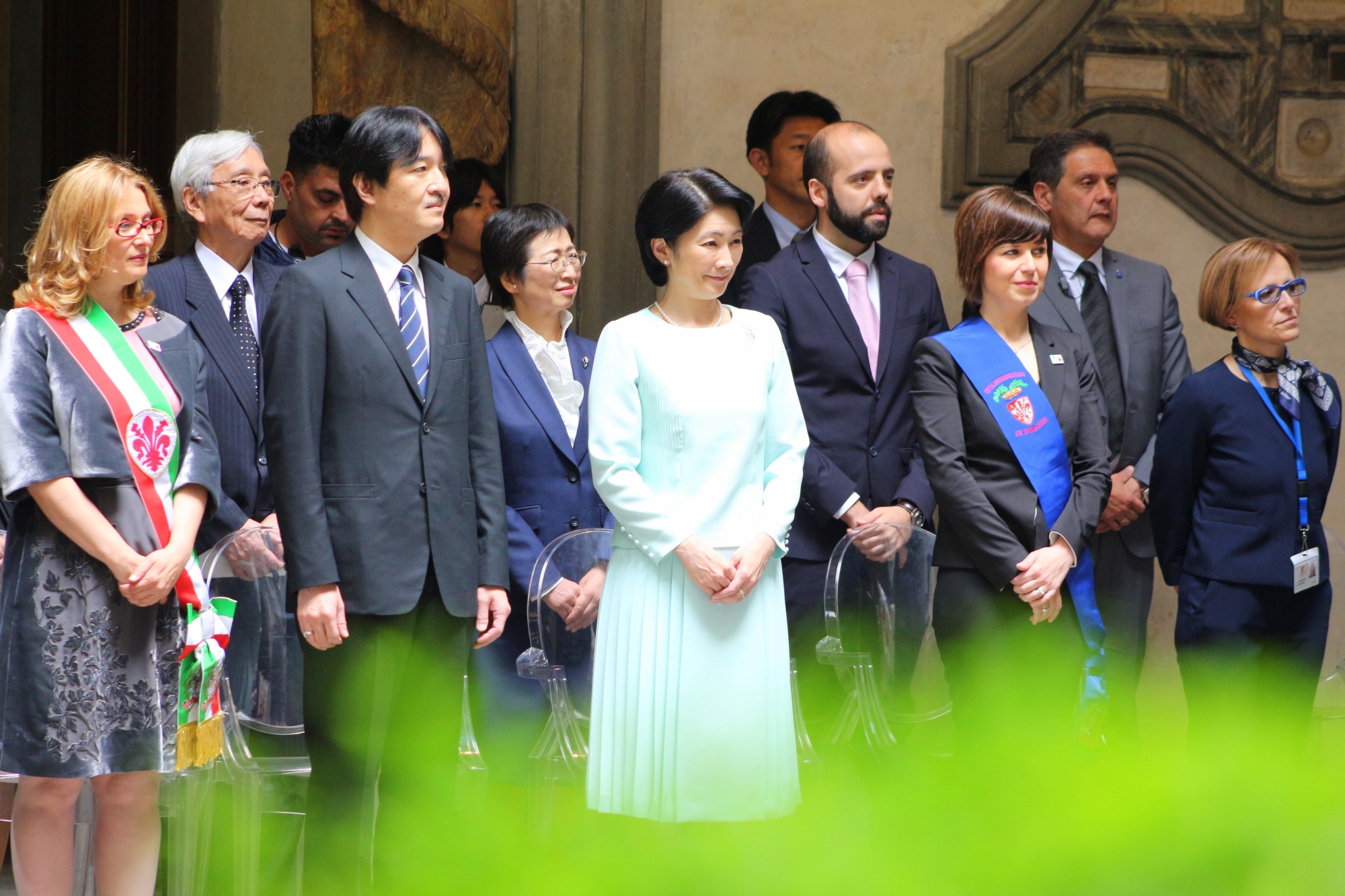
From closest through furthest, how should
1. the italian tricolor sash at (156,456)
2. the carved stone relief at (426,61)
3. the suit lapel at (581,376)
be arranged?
the italian tricolor sash at (156,456) → the suit lapel at (581,376) → the carved stone relief at (426,61)

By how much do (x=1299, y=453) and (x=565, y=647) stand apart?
1.81 metres

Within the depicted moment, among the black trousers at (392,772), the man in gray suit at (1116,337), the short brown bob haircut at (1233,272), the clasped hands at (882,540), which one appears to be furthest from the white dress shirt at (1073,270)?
the black trousers at (392,772)

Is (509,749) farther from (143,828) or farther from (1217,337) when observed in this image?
(1217,337)

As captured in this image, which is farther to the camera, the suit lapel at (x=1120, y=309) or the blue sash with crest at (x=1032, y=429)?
the suit lapel at (x=1120, y=309)

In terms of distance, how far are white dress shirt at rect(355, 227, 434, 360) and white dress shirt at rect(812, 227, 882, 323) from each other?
1235mm

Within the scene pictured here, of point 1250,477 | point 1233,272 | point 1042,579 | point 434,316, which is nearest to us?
point 434,316

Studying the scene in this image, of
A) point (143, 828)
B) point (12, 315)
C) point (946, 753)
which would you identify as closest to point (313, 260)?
point (12, 315)

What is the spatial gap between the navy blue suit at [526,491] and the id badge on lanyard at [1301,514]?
5.27ft

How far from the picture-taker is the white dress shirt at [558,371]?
3.45 m

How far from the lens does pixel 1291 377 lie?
352 centimetres

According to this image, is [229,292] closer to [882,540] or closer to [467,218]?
[467,218]

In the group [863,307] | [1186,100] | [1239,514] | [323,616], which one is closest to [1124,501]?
[1239,514]

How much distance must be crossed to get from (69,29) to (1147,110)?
164 inches

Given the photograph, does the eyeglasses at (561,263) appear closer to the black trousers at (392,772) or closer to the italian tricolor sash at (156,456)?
the italian tricolor sash at (156,456)
